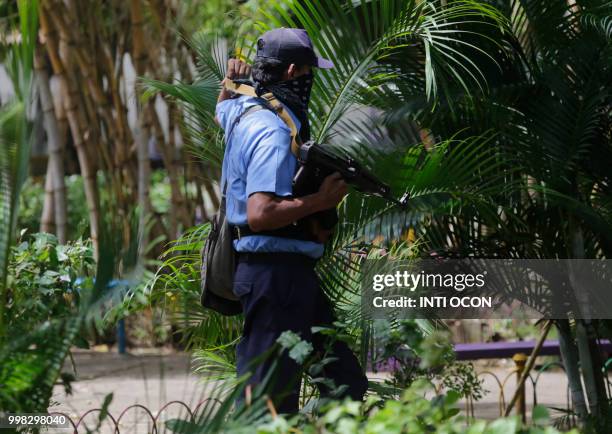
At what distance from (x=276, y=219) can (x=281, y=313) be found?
343 millimetres

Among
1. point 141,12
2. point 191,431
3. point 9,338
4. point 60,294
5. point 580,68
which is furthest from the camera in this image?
point 141,12

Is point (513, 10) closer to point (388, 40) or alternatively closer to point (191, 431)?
point (388, 40)

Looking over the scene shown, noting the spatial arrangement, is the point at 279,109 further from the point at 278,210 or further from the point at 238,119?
the point at 278,210

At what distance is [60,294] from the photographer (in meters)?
4.32

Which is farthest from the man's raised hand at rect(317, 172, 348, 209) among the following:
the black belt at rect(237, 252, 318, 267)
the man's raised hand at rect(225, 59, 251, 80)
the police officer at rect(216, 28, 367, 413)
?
the man's raised hand at rect(225, 59, 251, 80)

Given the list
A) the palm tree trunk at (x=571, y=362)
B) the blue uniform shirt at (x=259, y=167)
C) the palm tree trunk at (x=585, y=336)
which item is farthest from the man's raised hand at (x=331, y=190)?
the palm tree trunk at (x=571, y=362)

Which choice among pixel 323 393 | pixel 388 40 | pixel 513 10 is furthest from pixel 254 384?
pixel 513 10

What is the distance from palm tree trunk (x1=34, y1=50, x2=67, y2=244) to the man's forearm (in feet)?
19.3

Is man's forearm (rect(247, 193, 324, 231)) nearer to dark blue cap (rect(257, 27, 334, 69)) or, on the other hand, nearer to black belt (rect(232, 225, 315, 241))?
black belt (rect(232, 225, 315, 241))

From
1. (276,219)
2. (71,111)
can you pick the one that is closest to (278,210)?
(276,219)

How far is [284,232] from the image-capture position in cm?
364

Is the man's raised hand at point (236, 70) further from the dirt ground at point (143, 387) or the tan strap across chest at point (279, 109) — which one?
the dirt ground at point (143, 387)

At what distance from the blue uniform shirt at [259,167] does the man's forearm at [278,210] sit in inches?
1.6

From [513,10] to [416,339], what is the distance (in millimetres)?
2728
